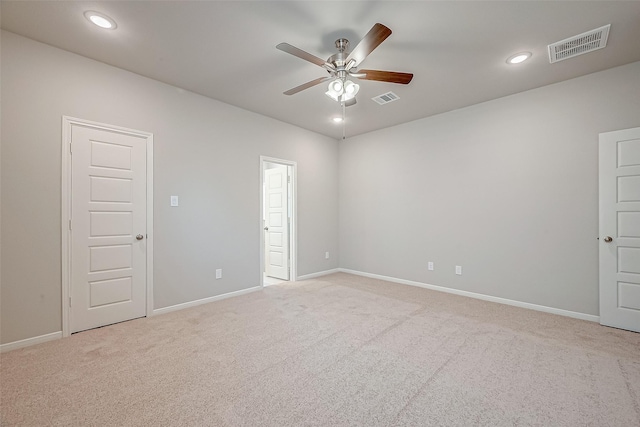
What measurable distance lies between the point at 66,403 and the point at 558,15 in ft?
15.2

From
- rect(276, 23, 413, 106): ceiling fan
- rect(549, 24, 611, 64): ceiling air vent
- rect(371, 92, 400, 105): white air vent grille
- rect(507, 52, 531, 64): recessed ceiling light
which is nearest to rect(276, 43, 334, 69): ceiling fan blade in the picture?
rect(276, 23, 413, 106): ceiling fan

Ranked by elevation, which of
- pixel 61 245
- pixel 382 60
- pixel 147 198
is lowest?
pixel 61 245

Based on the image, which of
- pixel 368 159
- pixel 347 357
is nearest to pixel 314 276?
pixel 368 159

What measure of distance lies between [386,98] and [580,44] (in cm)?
198

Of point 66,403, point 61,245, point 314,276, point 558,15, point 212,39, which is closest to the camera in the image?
point 66,403

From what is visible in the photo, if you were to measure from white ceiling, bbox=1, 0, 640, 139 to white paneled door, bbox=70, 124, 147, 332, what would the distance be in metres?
0.97

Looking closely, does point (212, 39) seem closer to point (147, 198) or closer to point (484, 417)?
point (147, 198)

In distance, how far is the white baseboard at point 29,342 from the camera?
242cm

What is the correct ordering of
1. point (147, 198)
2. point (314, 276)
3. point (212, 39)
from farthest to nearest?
1. point (314, 276)
2. point (147, 198)
3. point (212, 39)

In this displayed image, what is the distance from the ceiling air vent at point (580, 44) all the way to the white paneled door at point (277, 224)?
394cm

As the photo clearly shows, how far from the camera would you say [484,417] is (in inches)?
64.5

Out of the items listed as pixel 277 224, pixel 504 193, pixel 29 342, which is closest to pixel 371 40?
pixel 504 193

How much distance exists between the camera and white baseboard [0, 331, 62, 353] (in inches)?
95.4

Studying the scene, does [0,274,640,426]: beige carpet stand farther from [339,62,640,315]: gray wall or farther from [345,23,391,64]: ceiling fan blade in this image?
[345,23,391,64]: ceiling fan blade
